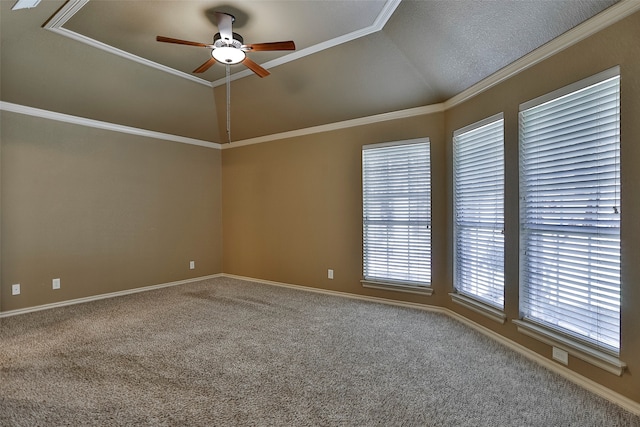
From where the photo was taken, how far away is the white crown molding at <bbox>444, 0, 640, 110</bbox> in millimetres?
1993

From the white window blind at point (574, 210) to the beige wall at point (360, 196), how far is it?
0.25 ft

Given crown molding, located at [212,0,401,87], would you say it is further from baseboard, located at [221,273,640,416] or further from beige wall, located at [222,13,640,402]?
baseboard, located at [221,273,640,416]

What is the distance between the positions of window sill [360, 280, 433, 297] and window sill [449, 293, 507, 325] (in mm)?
309

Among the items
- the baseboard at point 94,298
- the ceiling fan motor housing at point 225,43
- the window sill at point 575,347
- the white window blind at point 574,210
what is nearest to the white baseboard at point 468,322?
the baseboard at point 94,298

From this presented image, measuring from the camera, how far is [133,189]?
4.78m

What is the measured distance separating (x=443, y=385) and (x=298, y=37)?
3355mm

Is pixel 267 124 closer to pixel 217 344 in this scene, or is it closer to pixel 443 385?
pixel 217 344

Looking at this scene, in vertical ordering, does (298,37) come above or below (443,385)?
above

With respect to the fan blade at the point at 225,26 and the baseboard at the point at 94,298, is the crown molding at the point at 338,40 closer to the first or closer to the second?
the fan blade at the point at 225,26

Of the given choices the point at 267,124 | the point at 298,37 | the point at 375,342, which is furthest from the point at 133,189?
the point at 375,342

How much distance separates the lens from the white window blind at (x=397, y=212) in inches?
155

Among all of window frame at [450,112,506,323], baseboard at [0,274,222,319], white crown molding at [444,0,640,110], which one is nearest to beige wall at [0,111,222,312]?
baseboard at [0,274,222,319]

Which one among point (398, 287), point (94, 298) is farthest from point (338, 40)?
point (94, 298)

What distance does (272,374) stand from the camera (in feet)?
7.86
